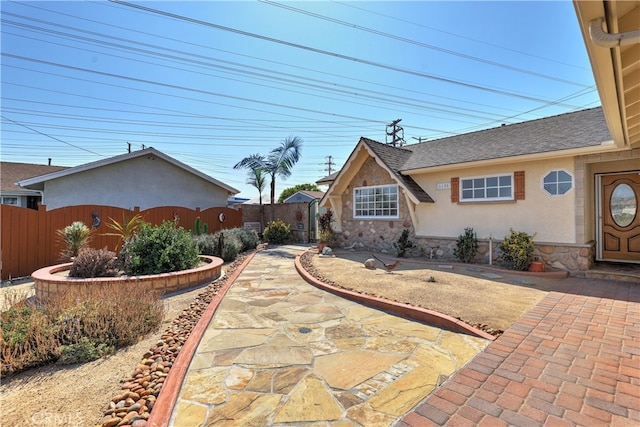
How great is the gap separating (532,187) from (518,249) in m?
1.95

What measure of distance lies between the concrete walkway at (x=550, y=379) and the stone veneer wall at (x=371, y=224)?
23.2 ft

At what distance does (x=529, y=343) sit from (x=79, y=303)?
6173 millimetres

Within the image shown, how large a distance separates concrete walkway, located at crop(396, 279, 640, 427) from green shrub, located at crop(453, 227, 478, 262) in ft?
15.7

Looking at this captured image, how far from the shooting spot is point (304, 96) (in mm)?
17188

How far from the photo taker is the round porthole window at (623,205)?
798 cm

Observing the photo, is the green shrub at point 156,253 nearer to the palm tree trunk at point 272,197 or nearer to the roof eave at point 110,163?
the roof eave at point 110,163

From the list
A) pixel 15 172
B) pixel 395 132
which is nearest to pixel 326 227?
pixel 395 132

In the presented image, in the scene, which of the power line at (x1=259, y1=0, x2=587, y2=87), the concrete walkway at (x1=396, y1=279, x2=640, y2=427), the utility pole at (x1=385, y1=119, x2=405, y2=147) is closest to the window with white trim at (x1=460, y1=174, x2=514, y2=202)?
the concrete walkway at (x1=396, y1=279, x2=640, y2=427)

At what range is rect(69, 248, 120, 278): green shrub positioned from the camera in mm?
6480

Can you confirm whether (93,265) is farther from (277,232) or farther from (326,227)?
(277,232)

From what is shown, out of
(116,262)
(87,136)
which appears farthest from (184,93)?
(116,262)

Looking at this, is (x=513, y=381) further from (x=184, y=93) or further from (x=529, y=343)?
(x=184, y=93)

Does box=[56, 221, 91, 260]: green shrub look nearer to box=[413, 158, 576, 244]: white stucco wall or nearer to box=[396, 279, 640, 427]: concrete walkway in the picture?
box=[396, 279, 640, 427]: concrete walkway

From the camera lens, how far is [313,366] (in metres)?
3.17
